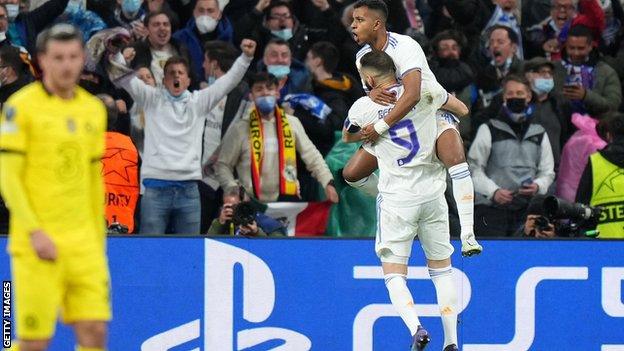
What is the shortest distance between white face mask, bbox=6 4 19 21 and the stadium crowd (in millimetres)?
14

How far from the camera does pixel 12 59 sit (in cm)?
1291

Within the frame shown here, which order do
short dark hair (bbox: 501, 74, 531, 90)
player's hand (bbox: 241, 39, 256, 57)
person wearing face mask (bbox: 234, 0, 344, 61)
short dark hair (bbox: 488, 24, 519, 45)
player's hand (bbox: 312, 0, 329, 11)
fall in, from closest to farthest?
player's hand (bbox: 241, 39, 256, 57), short dark hair (bbox: 501, 74, 531, 90), person wearing face mask (bbox: 234, 0, 344, 61), player's hand (bbox: 312, 0, 329, 11), short dark hair (bbox: 488, 24, 519, 45)

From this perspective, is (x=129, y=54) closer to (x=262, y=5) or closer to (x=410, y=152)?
(x=262, y=5)

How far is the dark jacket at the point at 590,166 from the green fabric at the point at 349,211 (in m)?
1.78

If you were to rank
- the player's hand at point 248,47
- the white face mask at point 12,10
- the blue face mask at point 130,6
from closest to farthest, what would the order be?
the player's hand at point 248,47 < the white face mask at point 12,10 < the blue face mask at point 130,6

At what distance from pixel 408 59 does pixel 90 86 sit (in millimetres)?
4112

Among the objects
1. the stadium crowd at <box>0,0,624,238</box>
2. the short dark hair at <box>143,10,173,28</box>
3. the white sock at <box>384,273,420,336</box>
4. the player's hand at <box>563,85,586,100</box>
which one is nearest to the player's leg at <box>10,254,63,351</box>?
the white sock at <box>384,273,420,336</box>

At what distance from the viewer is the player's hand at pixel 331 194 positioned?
44.0 feet

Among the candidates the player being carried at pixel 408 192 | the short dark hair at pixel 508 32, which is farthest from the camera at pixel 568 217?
the short dark hair at pixel 508 32

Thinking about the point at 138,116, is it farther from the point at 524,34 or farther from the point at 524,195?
the point at 524,34

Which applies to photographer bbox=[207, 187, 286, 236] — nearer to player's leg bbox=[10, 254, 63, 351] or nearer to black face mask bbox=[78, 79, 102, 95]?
black face mask bbox=[78, 79, 102, 95]

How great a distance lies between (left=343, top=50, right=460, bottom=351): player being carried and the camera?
414 inches

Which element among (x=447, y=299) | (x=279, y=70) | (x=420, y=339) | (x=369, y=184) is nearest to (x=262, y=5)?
(x=279, y=70)

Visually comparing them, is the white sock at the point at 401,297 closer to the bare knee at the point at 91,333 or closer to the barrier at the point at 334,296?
the barrier at the point at 334,296
